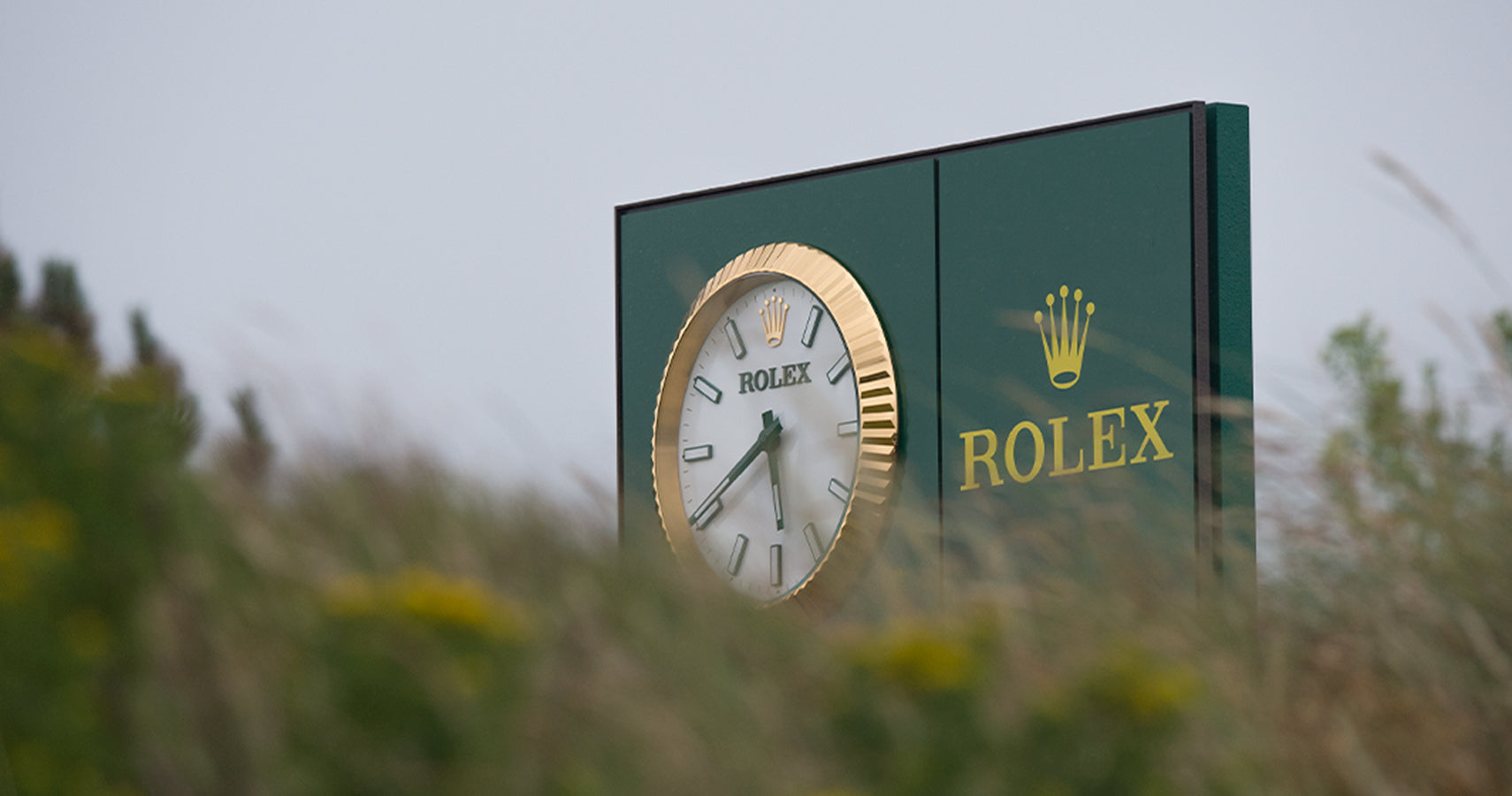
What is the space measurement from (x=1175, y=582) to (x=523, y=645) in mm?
1909

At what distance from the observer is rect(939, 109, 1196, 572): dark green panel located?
15.9ft

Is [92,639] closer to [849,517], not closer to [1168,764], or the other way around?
[1168,764]

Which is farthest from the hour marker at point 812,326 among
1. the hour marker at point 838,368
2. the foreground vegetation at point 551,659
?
the foreground vegetation at point 551,659

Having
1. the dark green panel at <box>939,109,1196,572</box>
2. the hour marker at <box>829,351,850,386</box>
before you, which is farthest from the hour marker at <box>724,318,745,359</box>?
the dark green panel at <box>939,109,1196,572</box>

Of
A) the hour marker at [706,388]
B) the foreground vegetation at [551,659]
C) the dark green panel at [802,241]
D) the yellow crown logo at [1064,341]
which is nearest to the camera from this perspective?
the foreground vegetation at [551,659]

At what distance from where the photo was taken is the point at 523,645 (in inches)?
61.1

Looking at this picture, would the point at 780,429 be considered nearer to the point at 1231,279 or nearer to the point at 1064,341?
the point at 1064,341

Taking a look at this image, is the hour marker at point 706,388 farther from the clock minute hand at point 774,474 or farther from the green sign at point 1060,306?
the green sign at point 1060,306

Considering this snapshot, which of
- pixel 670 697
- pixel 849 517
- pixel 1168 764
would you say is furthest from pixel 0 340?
pixel 849 517

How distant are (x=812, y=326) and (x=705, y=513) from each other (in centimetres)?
79

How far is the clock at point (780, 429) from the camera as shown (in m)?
5.57

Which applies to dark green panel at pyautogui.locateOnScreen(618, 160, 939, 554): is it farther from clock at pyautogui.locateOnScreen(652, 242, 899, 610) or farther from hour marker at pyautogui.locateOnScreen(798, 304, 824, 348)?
hour marker at pyautogui.locateOnScreen(798, 304, 824, 348)

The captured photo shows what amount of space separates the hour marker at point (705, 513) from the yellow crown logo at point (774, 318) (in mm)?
593

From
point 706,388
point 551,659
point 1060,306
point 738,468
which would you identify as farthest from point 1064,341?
point 551,659
